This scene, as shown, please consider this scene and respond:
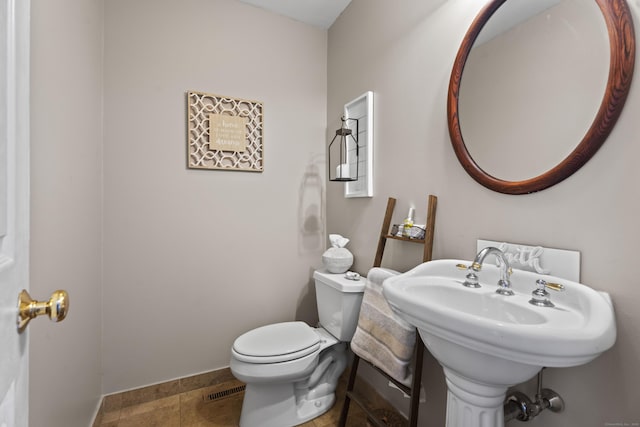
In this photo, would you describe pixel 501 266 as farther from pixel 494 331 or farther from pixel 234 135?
pixel 234 135

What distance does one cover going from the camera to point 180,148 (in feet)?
5.34

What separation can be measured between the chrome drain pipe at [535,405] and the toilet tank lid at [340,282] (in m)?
0.72

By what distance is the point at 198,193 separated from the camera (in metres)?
1.67

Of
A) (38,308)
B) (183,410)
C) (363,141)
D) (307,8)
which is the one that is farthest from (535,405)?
(307,8)

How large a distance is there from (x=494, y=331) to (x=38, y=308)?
2.67ft

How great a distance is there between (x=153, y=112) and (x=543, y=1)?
5.92 ft

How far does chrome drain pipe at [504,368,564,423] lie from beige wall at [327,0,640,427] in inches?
0.9

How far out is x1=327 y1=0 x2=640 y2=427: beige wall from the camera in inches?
27.2

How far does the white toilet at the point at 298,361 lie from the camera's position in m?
1.28

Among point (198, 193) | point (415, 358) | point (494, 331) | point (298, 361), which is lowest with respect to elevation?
point (298, 361)

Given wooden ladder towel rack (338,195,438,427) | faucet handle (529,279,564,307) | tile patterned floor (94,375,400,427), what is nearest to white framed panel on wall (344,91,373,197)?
wooden ladder towel rack (338,195,438,427)

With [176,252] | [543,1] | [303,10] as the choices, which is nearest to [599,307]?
[543,1]

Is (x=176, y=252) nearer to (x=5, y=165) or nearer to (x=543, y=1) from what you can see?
(x=5, y=165)

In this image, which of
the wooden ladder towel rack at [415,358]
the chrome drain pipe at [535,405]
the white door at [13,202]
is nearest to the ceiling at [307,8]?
the wooden ladder towel rack at [415,358]
